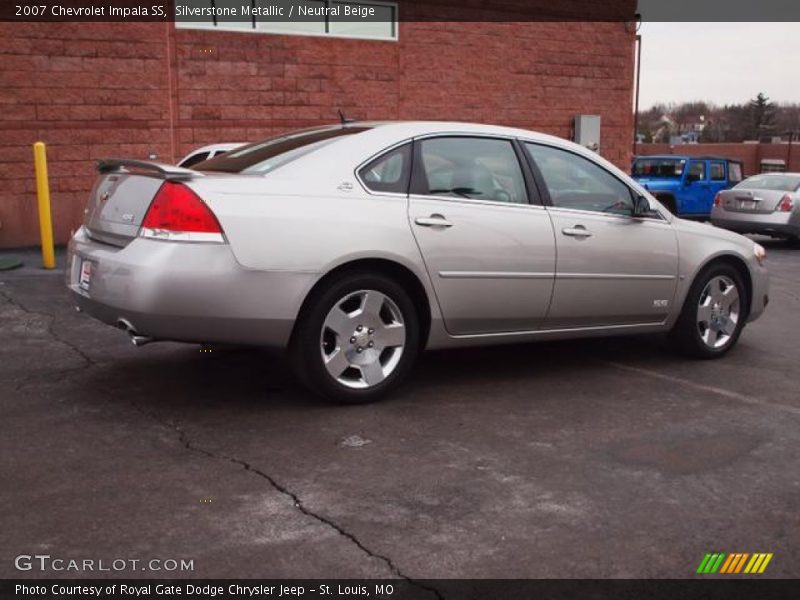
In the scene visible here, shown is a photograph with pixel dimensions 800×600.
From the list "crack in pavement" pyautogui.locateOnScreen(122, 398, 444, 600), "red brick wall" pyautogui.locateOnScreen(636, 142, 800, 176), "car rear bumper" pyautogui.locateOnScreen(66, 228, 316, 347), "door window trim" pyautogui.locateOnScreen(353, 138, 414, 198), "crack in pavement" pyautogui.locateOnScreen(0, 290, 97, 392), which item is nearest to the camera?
"crack in pavement" pyautogui.locateOnScreen(122, 398, 444, 600)

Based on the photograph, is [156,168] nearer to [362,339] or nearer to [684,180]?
[362,339]

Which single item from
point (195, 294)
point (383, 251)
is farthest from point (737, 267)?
point (195, 294)

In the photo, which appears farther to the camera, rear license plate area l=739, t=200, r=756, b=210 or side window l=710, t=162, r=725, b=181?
side window l=710, t=162, r=725, b=181

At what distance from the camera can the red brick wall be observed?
4497 centimetres

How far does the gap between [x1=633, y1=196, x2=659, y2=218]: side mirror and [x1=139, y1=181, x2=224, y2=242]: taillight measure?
9.23 feet

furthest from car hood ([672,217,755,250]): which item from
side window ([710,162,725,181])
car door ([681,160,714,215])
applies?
side window ([710,162,725,181])

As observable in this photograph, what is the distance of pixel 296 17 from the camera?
1384 cm

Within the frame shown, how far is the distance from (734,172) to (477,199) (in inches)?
754

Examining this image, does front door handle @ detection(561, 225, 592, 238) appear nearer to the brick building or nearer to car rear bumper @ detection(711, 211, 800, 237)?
the brick building

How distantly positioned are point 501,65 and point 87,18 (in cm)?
721

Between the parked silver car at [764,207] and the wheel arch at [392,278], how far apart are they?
11.9m

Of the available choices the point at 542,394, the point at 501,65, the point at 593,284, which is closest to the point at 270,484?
the point at 542,394
